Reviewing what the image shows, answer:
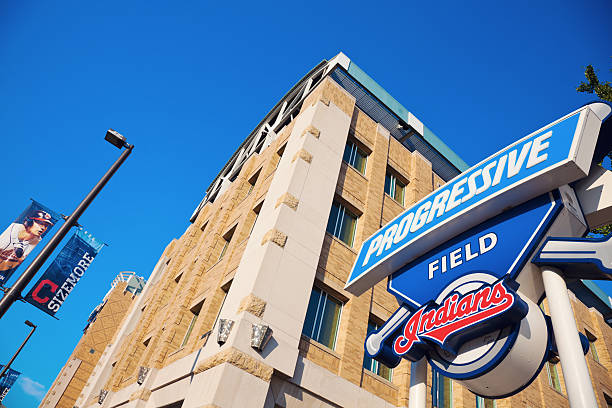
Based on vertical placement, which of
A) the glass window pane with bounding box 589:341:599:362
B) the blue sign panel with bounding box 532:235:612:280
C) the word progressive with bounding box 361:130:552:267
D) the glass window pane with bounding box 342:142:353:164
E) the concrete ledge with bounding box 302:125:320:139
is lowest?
the blue sign panel with bounding box 532:235:612:280

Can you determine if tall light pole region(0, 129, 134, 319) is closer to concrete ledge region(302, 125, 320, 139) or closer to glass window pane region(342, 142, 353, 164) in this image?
concrete ledge region(302, 125, 320, 139)

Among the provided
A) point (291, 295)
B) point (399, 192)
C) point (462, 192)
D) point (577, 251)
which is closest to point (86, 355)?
point (399, 192)

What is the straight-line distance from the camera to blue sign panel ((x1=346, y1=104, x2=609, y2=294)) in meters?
5.40

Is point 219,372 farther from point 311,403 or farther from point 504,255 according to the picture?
point 504,255

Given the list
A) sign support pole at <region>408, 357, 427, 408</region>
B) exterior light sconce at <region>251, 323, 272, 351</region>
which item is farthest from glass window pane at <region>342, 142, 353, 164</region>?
sign support pole at <region>408, 357, 427, 408</region>

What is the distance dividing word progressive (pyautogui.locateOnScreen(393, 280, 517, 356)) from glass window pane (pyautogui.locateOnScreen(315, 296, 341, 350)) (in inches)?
250

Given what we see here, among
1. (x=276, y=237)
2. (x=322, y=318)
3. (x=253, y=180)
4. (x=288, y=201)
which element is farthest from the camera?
(x=253, y=180)

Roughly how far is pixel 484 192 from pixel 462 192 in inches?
22.2

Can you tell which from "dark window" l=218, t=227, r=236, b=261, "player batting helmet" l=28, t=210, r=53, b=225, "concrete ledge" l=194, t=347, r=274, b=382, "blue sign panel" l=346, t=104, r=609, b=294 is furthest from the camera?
"player batting helmet" l=28, t=210, r=53, b=225

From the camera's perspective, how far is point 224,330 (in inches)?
408

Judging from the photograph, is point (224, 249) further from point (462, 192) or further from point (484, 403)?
point (462, 192)

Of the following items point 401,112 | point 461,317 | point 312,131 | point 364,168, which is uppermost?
point 401,112

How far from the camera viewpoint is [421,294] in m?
6.77

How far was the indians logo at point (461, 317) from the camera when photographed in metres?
4.79
